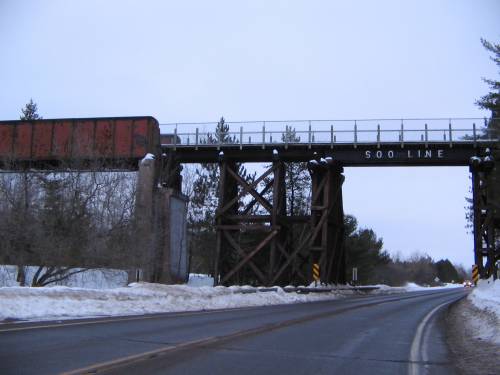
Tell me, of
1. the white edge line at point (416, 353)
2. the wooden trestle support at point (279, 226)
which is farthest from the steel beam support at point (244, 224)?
the white edge line at point (416, 353)

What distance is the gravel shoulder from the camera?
27.6ft

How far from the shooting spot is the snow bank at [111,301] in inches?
521

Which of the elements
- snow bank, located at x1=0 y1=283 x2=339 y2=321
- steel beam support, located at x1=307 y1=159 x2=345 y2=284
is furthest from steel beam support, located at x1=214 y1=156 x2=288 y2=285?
snow bank, located at x1=0 y1=283 x2=339 y2=321

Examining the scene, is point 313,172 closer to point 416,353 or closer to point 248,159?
point 248,159

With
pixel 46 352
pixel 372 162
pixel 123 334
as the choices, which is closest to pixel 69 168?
pixel 372 162

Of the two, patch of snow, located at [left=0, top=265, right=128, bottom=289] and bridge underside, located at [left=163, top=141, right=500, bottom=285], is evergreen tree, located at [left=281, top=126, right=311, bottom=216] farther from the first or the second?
patch of snow, located at [left=0, top=265, right=128, bottom=289]

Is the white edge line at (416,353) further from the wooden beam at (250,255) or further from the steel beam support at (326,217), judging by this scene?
the wooden beam at (250,255)

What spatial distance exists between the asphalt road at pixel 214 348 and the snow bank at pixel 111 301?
138 cm

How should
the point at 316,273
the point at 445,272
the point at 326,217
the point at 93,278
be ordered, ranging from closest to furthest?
the point at 93,278 < the point at 316,273 < the point at 326,217 < the point at 445,272

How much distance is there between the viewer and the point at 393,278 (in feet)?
346

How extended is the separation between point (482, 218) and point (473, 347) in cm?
2825

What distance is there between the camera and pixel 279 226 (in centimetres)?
3719

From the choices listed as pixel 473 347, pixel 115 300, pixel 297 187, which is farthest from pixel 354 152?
pixel 473 347

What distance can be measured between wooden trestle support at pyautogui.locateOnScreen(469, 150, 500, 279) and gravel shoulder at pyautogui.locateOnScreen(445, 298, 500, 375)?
68.3 ft
